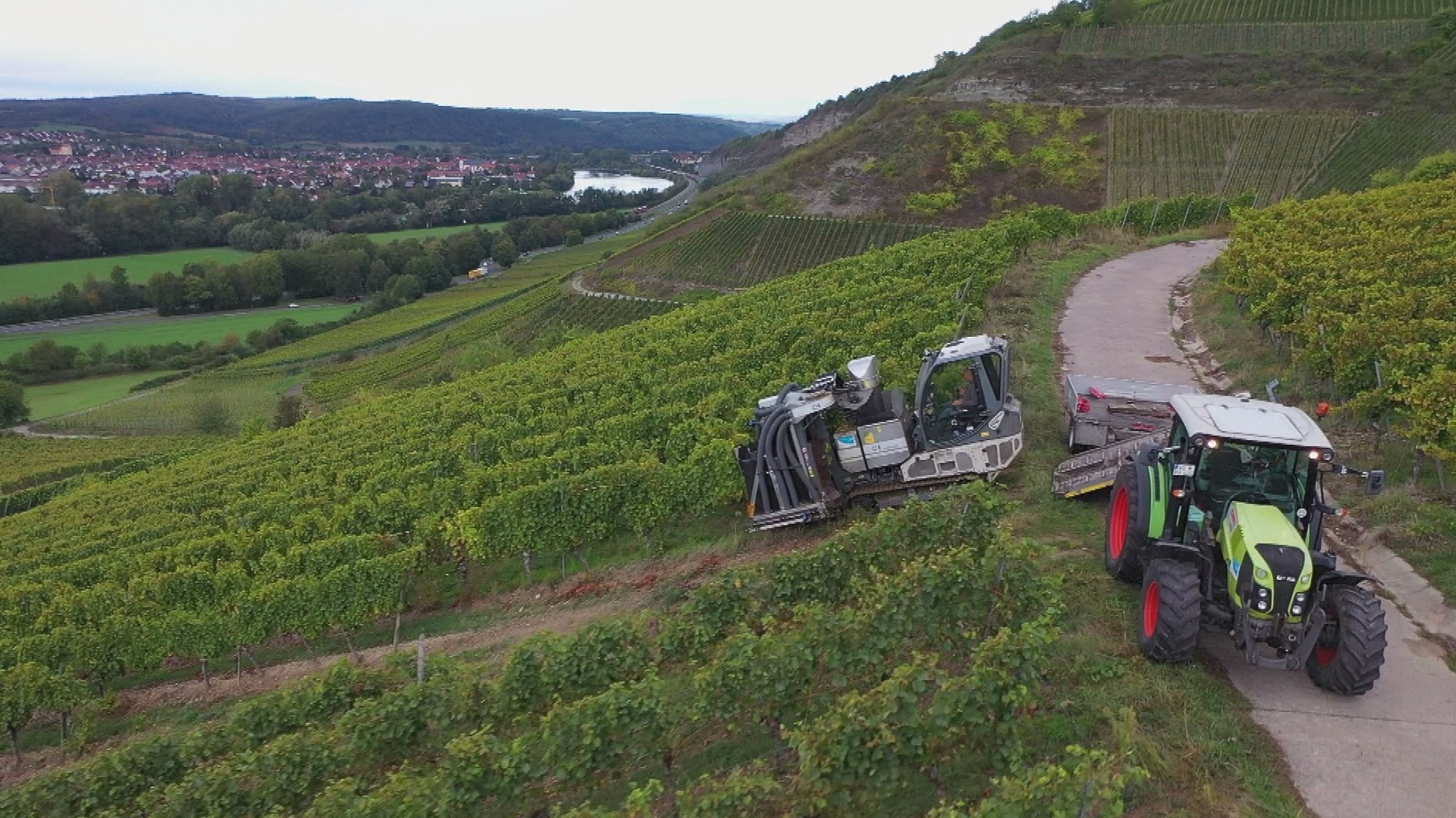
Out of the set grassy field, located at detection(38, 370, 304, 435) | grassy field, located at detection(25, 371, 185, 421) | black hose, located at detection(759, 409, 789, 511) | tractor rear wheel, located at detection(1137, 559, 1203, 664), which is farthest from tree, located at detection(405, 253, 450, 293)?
tractor rear wheel, located at detection(1137, 559, 1203, 664)

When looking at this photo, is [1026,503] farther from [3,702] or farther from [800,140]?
[800,140]

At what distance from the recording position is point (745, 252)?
197ft

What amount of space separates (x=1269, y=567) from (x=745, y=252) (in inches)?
2170

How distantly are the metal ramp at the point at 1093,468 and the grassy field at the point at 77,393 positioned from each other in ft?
226

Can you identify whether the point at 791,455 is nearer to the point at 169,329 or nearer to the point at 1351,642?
the point at 1351,642

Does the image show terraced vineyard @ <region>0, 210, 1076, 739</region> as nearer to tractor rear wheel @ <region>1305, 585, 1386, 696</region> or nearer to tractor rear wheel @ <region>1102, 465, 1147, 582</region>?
tractor rear wheel @ <region>1102, 465, 1147, 582</region>

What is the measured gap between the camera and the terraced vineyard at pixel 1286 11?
234ft

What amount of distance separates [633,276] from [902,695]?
2207 inches

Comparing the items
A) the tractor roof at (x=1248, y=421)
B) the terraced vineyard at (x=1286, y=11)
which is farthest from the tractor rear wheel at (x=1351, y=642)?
the terraced vineyard at (x=1286, y=11)

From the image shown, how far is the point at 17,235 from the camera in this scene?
9812cm

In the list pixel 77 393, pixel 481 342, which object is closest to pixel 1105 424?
pixel 481 342

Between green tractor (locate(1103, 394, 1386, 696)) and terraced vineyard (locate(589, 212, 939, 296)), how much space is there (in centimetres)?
4848

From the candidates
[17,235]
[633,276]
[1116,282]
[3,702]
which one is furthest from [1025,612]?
[17,235]

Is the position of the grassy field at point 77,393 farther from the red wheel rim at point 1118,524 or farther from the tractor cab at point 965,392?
the red wheel rim at point 1118,524
